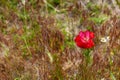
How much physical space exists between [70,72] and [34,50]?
16.4 inches

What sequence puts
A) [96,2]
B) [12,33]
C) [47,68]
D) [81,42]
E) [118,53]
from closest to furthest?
[81,42]
[47,68]
[118,53]
[12,33]
[96,2]

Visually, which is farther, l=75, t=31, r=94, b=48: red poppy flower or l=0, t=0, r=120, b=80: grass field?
l=0, t=0, r=120, b=80: grass field

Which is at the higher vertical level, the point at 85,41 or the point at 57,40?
the point at 85,41

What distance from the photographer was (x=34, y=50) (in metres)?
3.26

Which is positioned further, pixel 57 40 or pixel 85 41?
pixel 57 40

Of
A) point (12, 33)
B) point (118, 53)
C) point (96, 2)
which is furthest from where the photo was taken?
point (96, 2)

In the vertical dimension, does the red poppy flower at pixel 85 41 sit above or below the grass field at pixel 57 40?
above

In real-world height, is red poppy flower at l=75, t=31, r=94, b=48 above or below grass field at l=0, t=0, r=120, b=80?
above

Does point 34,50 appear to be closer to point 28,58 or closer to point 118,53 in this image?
point 28,58

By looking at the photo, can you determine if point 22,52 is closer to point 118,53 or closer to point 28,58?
point 28,58

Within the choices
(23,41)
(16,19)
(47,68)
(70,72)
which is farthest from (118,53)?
(16,19)

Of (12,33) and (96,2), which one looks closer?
(12,33)

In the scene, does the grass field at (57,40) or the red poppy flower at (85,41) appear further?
the grass field at (57,40)

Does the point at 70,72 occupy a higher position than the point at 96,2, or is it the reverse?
the point at 96,2
